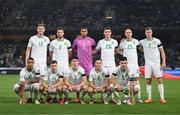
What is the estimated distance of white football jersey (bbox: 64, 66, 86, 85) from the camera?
11.6 m

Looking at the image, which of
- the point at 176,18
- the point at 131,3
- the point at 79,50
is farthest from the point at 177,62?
the point at 79,50

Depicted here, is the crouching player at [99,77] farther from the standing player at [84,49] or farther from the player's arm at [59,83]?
the standing player at [84,49]

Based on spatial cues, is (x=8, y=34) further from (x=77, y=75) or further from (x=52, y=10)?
(x=77, y=75)

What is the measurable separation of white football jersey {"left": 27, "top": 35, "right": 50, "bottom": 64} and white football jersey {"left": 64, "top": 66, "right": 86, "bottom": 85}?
784 millimetres

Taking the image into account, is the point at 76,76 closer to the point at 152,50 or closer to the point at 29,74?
the point at 29,74

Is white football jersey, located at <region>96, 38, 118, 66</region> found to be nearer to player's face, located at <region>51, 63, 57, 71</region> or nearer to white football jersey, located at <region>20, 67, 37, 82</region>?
player's face, located at <region>51, 63, 57, 71</region>

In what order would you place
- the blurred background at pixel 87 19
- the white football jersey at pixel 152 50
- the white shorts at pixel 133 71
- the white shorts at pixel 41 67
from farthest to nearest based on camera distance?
the blurred background at pixel 87 19
the white football jersey at pixel 152 50
the white shorts at pixel 41 67
the white shorts at pixel 133 71

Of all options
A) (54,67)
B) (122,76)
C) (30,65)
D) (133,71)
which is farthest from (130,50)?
(30,65)

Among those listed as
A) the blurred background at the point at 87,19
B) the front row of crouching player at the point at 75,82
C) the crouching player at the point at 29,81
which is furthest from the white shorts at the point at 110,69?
the blurred background at the point at 87,19

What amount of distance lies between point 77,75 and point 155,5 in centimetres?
2854

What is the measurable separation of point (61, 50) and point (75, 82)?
99 centimetres

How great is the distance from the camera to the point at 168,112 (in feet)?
32.1

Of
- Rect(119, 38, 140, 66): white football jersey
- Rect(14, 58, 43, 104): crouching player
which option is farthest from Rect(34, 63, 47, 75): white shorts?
Rect(119, 38, 140, 66): white football jersey

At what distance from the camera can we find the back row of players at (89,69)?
36.8 feet
